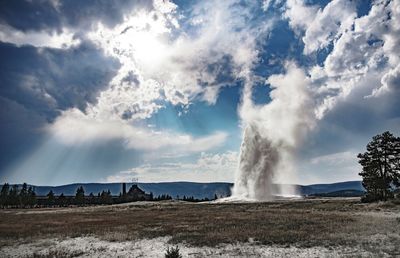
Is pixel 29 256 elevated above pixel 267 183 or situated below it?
below

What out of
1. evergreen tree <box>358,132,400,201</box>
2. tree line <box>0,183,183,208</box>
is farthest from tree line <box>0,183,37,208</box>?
evergreen tree <box>358,132,400,201</box>

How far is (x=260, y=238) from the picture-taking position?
24.8 m

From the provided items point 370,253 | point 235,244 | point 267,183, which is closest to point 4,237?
point 235,244

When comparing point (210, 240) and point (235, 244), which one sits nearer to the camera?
point (235, 244)

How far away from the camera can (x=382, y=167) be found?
211ft

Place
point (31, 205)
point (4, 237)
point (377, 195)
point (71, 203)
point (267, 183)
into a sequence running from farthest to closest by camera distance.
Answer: point (71, 203), point (31, 205), point (267, 183), point (377, 195), point (4, 237)

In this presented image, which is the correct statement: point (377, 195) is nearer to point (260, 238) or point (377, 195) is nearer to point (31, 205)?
point (260, 238)

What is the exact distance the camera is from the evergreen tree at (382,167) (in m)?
62.2

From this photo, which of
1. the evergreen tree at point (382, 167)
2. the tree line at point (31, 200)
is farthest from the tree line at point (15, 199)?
the evergreen tree at point (382, 167)

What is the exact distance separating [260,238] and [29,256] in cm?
1566

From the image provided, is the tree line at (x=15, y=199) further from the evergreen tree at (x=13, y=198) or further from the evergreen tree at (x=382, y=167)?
the evergreen tree at (x=382, y=167)

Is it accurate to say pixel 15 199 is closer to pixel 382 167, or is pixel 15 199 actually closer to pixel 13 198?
pixel 13 198

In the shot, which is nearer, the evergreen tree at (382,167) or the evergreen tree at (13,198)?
the evergreen tree at (382,167)

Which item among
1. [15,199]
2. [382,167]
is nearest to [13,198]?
[15,199]
